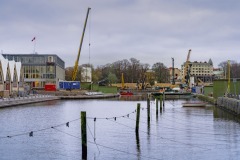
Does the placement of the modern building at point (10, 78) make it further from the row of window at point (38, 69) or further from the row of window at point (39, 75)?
the row of window at point (38, 69)

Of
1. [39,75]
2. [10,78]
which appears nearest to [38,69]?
[39,75]

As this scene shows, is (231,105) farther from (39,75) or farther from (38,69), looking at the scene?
(38,69)

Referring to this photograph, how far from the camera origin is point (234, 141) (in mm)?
28734

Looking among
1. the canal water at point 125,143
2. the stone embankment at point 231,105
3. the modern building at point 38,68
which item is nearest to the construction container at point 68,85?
the modern building at point 38,68

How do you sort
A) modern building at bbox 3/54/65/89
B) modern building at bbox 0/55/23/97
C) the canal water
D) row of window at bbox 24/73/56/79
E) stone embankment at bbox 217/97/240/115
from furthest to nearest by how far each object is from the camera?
modern building at bbox 3/54/65/89 → row of window at bbox 24/73/56/79 → modern building at bbox 0/55/23/97 → stone embankment at bbox 217/97/240/115 → the canal water

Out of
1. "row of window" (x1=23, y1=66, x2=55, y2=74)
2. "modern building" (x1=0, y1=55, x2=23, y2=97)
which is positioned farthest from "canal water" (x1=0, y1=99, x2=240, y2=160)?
"row of window" (x1=23, y1=66, x2=55, y2=74)

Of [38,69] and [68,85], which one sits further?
[38,69]

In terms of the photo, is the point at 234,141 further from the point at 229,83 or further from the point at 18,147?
the point at 229,83

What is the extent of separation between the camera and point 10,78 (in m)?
101

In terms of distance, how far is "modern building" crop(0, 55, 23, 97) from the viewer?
92.6 meters

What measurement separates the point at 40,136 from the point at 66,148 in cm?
570

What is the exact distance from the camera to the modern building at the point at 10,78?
92562 millimetres

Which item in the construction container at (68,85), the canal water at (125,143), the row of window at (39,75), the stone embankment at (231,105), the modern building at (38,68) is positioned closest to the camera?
the canal water at (125,143)

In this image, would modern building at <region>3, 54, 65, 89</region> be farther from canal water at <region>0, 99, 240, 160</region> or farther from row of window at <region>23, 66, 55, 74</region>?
canal water at <region>0, 99, 240, 160</region>
